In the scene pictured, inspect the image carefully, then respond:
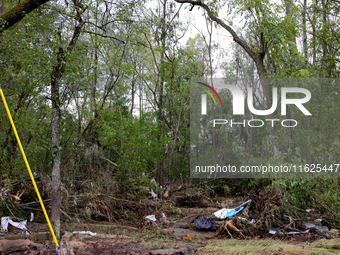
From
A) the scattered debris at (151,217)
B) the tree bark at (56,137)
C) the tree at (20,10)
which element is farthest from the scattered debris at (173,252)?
the tree at (20,10)

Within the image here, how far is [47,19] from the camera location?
6.47 m

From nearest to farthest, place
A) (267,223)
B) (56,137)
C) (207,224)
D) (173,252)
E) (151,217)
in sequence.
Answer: (173,252)
(56,137)
(267,223)
(207,224)
(151,217)

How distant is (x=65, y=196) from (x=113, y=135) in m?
2.75

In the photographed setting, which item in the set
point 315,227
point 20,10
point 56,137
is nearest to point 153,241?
point 56,137

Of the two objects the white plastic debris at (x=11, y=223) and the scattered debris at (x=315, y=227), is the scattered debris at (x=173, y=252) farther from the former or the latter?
the scattered debris at (x=315, y=227)

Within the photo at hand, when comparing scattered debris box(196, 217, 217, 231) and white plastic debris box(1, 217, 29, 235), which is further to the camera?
scattered debris box(196, 217, 217, 231)

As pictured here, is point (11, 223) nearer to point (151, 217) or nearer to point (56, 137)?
point (56, 137)

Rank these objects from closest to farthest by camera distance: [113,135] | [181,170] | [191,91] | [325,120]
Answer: [113,135] → [325,120] → [191,91] → [181,170]

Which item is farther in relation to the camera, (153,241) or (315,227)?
(315,227)

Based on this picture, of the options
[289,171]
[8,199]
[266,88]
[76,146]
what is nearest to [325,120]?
[266,88]

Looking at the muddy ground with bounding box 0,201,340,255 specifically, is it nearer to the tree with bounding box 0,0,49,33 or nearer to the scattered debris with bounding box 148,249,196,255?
the scattered debris with bounding box 148,249,196,255

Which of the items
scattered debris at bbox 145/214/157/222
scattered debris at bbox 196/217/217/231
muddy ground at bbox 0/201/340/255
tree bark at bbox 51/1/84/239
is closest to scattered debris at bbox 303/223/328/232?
muddy ground at bbox 0/201/340/255

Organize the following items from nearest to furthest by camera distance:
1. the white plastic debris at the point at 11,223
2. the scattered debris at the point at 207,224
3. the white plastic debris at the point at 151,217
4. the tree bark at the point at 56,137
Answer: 1. the tree bark at the point at 56,137
2. the white plastic debris at the point at 11,223
3. the scattered debris at the point at 207,224
4. the white plastic debris at the point at 151,217

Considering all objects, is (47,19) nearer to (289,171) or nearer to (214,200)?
(289,171)
